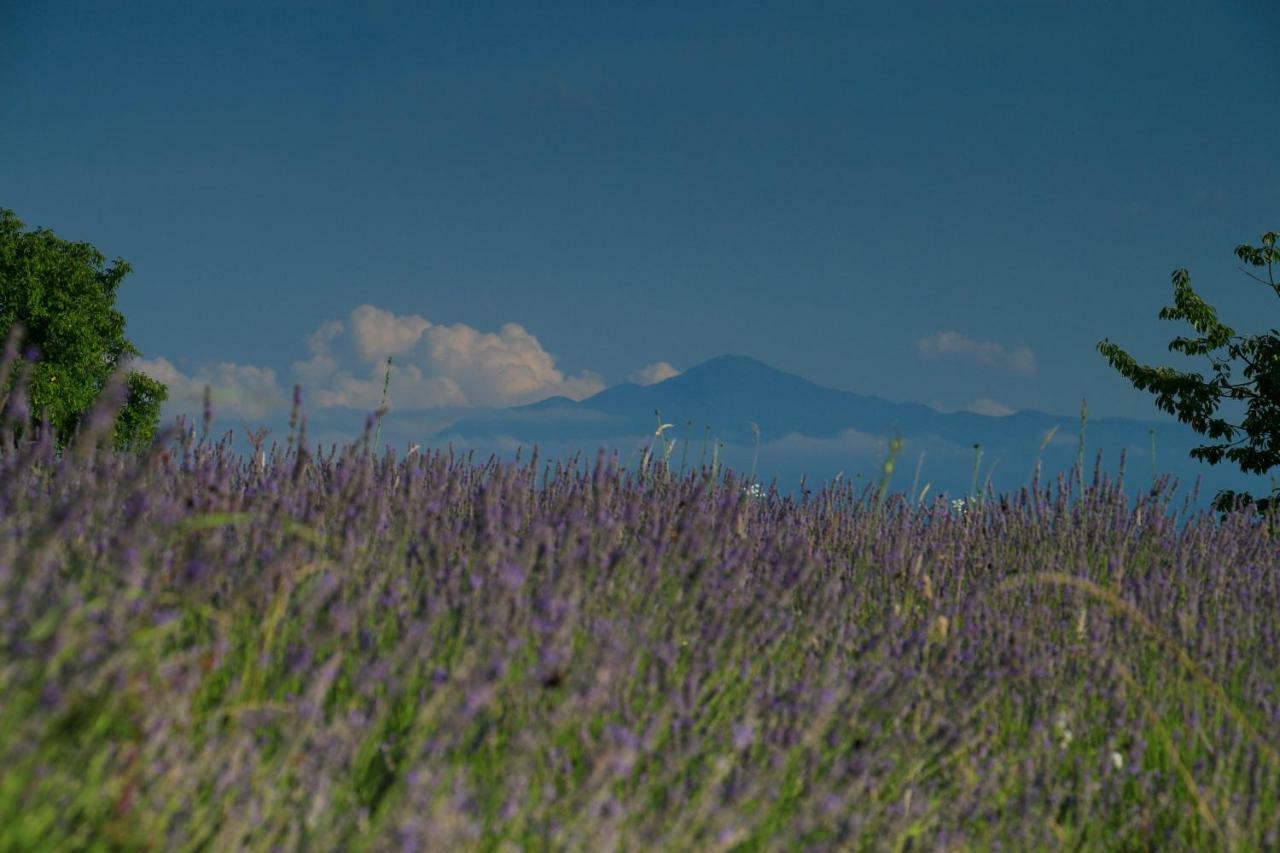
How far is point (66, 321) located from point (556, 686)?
25969mm

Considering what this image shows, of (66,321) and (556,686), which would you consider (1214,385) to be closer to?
(556,686)

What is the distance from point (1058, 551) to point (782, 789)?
126 inches

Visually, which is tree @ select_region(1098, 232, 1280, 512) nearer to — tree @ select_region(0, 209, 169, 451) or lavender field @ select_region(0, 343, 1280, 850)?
lavender field @ select_region(0, 343, 1280, 850)

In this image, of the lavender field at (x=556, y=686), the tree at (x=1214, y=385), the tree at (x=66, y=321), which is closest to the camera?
the lavender field at (x=556, y=686)

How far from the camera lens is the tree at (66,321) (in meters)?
24.3

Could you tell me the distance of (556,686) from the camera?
2.43 m

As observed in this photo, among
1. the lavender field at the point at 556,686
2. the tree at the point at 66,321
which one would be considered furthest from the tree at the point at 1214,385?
the tree at the point at 66,321

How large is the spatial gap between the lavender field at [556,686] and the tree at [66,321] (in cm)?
2221

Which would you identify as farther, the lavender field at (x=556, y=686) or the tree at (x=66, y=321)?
the tree at (x=66, y=321)

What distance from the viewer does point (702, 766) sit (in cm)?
261

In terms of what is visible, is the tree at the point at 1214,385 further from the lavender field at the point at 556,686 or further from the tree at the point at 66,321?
the tree at the point at 66,321

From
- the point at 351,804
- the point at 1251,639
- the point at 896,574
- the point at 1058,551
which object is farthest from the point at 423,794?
the point at 1058,551

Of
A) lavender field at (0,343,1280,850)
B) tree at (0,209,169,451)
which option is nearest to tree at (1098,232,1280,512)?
lavender field at (0,343,1280,850)

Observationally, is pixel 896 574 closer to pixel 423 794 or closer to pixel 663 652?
pixel 663 652
